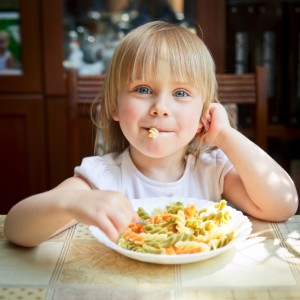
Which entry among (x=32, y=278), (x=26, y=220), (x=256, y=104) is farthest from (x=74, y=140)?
(x=32, y=278)

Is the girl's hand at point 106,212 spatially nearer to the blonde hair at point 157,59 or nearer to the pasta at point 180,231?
the pasta at point 180,231

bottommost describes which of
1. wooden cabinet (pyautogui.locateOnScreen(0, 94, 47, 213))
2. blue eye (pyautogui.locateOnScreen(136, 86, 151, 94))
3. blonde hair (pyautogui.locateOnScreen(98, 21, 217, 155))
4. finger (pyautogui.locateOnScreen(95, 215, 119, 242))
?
wooden cabinet (pyautogui.locateOnScreen(0, 94, 47, 213))

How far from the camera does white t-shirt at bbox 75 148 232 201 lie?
1.13 m

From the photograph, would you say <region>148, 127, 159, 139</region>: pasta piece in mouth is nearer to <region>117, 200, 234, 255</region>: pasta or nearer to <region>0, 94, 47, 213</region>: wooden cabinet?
<region>117, 200, 234, 255</region>: pasta

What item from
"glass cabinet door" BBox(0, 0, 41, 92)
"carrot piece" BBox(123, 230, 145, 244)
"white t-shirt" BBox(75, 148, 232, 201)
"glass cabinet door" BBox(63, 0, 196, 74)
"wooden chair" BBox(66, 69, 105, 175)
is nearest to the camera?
"carrot piece" BBox(123, 230, 145, 244)

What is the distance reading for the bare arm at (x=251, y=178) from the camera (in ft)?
3.30

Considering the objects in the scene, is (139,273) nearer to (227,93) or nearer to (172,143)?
(172,143)

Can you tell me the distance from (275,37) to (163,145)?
4.43 feet

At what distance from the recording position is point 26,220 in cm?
86

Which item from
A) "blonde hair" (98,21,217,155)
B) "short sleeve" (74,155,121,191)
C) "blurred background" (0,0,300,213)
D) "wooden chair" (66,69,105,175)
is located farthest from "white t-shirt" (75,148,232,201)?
"blurred background" (0,0,300,213)

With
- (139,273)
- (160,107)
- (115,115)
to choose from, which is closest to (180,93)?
(160,107)

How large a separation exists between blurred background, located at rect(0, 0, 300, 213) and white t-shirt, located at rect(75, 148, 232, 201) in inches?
40.4

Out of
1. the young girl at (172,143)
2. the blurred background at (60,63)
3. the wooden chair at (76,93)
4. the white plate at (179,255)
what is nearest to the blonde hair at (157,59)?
the young girl at (172,143)

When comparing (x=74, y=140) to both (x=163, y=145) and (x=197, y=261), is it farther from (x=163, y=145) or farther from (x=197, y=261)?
(x=197, y=261)
